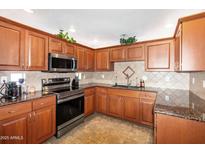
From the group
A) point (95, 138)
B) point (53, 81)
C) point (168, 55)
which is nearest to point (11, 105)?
point (53, 81)

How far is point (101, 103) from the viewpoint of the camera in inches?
140

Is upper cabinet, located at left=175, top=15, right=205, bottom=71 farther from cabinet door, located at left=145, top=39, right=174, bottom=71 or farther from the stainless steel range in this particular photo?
the stainless steel range

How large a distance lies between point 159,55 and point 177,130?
6.69 feet

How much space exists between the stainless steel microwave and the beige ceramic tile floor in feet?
4.63

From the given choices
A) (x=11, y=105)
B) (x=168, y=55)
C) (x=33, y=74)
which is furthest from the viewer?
(x=168, y=55)

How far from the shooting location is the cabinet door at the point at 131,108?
2.92 meters

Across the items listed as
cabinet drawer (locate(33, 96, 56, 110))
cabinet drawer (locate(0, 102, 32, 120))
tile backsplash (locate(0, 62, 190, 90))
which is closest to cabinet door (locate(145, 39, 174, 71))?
tile backsplash (locate(0, 62, 190, 90))

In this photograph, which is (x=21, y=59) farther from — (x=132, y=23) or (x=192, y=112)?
(x=192, y=112)

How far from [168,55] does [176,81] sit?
719 mm

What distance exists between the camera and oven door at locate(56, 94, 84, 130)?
2.36m

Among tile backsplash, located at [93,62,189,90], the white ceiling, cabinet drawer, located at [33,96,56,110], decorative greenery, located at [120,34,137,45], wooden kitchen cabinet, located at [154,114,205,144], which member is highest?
the white ceiling

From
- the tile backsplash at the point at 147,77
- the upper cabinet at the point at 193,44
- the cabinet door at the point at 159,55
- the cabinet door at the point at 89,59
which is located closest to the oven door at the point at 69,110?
the cabinet door at the point at 89,59

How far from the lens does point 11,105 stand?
1.60 metres

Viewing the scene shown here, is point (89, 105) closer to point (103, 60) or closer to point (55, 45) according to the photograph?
point (103, 60)
